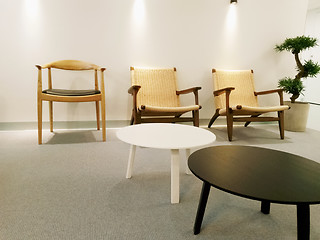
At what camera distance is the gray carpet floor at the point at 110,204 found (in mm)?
869

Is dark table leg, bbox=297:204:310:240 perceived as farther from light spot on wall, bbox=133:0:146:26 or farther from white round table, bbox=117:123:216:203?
light spot on wall, bbox=133:0:146:26

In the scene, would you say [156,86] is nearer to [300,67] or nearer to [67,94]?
[67,94]

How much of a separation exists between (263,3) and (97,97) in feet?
8.93

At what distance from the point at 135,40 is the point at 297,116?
2433 millimetres

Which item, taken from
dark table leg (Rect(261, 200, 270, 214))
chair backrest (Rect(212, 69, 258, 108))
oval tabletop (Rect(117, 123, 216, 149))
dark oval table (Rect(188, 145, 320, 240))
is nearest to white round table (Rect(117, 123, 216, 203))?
oval tabletop (Rect(117, 123, 216, 149))

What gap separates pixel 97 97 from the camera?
6.61 ft

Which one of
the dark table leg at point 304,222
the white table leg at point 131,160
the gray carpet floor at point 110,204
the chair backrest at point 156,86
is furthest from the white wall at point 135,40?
the dark table leg at point 304,222

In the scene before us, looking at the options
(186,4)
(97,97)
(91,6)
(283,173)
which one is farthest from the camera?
(186,4)

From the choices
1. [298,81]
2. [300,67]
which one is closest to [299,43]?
[300,67]

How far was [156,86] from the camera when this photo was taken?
2566 millimetres

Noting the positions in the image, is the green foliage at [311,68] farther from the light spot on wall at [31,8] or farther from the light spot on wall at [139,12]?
the light spot on wall at [31,8]

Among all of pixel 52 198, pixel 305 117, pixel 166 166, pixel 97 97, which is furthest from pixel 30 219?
pixel 305 117

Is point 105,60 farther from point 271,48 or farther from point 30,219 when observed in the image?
point 271,48

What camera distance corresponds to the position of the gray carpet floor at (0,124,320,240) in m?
0.87
